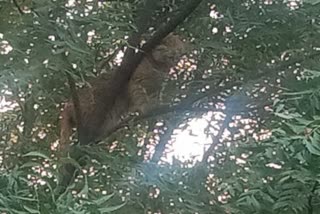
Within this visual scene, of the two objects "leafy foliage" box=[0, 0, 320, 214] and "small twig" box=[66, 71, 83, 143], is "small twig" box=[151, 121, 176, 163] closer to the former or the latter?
"leafy foliage" box=[0, 0, 320, 214]

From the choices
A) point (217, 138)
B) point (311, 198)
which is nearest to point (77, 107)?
point (217, 138)

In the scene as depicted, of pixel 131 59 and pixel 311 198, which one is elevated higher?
pixel 131 59

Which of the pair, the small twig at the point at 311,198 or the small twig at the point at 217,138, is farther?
the small twig at the point at 217,138

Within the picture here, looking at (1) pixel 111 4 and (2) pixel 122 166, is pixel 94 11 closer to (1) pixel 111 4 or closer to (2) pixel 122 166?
(1) pixel 111 4

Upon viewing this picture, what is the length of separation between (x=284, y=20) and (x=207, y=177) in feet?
1.01

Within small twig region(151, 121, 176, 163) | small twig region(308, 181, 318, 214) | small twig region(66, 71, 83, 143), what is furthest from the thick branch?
small twig region(308, 181, 318, 214)

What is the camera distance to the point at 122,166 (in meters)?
1.26

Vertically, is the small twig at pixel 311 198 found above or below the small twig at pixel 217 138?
below

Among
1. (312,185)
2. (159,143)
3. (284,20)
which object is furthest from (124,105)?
(312,185)

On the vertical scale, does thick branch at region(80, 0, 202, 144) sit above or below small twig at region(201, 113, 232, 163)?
above

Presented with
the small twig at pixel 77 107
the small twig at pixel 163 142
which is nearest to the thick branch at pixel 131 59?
the small twig at pixel 77 107

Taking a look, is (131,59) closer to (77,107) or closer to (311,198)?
(77,107)

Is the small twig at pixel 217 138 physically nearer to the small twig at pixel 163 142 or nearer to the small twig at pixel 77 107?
the small twig at pixel 163 142

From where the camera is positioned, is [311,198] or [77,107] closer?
[311,198]
